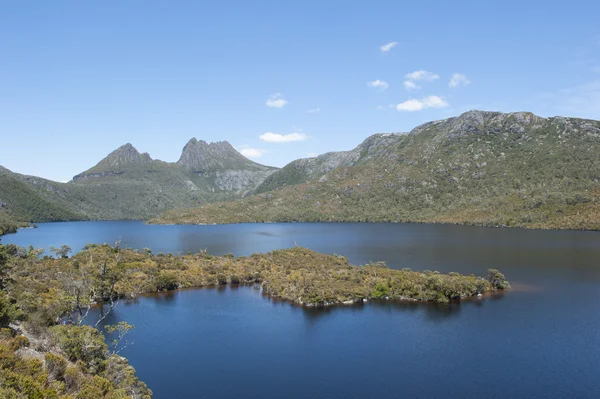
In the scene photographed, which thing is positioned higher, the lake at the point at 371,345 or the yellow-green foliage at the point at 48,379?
the yellow-green foliage at the point at 48,379

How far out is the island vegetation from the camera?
37531 millimetres

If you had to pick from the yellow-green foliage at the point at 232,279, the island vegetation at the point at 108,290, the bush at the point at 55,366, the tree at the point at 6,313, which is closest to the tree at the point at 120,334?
the island vegetation at the point at 108,290

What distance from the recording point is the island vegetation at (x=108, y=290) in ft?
123

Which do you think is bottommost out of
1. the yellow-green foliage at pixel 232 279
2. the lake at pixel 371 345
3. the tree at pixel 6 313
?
the lake at pixel 371 345

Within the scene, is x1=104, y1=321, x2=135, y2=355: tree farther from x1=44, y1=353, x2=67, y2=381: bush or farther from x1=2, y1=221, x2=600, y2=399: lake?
x1=44, y1=353, x2=67, y2=381: bush

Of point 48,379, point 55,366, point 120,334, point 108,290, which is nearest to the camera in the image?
point 48,379

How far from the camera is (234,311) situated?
8525cm

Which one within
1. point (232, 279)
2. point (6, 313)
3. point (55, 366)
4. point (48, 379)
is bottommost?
point (232, 279)

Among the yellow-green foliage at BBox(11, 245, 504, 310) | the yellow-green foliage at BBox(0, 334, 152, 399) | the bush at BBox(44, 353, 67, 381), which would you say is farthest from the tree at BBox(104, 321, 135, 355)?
the bush at BBox(44, 353, 67, 381)

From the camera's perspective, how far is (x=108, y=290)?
9238cm

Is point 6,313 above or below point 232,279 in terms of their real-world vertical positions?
above

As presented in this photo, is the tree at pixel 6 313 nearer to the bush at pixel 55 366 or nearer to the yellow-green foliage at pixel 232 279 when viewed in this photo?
the bush at pixel 55 366

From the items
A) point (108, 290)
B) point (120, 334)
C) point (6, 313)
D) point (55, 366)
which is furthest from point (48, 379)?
point (108, 290)

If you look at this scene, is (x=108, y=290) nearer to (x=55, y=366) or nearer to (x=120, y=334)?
(x=120, y=334)
